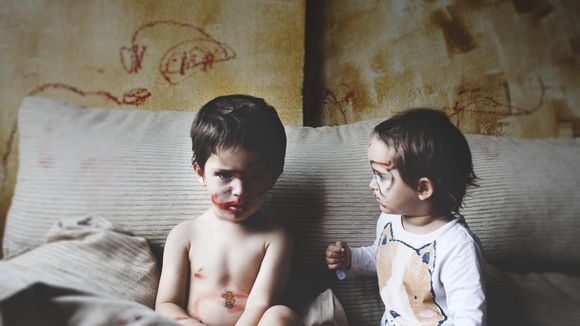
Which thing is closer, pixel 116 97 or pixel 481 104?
pixel 116 97

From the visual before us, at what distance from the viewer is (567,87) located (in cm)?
86

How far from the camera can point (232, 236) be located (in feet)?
2.09

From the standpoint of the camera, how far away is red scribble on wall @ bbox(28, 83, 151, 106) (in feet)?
2.26

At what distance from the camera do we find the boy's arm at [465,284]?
57 centimetres

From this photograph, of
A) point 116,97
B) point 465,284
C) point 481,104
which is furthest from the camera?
point 481,104

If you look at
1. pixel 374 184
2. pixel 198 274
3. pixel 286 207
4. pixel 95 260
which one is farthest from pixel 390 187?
pixel 95 260

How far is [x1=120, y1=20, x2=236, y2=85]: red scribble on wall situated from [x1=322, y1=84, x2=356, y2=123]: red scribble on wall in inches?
6.4

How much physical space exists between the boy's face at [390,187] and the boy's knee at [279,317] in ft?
0.58

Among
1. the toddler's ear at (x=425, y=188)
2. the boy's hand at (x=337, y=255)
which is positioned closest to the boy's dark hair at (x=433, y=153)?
the toddler's ear at (x=425, y=188)

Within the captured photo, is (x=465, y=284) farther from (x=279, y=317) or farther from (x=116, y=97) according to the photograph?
(x=116, y=97)

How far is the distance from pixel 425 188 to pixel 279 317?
24 cm

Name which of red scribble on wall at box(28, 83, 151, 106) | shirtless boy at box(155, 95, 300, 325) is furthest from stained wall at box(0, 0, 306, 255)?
shirtless boy at box(155, 95, 300, 325)

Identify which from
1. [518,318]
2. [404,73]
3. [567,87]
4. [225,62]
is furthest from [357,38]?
[518,318]

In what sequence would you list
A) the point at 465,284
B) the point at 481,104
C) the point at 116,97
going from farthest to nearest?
the point at 481,104 < the point at 116,97 < the point at 465,284
